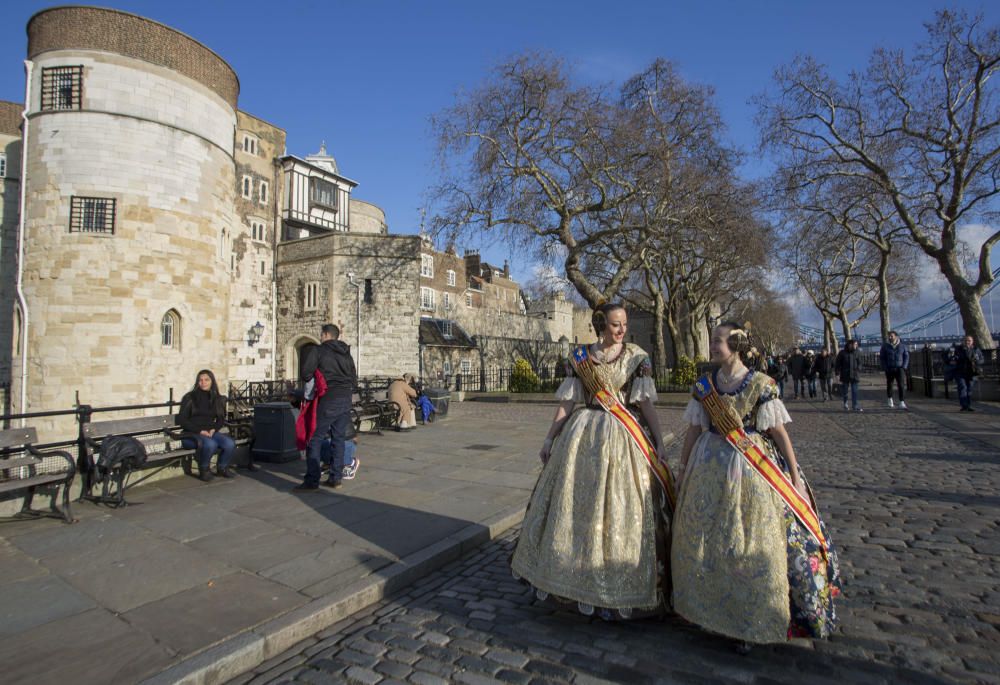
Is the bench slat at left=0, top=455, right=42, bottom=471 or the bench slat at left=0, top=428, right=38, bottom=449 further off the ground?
the bench slat at left=0, top=428, right=38, bottom=449

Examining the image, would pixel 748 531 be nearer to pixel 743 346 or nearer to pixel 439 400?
pixel 743 346

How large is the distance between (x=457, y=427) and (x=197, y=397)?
Answer: 6048 mm

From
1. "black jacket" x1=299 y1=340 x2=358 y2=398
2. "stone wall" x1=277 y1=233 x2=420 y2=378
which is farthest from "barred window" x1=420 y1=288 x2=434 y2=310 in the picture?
"black jacket" x1=299 y1=340 x2=358 y2=398

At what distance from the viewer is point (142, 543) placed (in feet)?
14.5

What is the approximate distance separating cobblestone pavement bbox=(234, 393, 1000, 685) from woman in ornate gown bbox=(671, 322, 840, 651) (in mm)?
209

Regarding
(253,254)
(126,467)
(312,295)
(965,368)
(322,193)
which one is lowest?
(126,467)

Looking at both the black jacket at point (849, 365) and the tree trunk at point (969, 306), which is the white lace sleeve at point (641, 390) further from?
the tree trunk at point (969, 306)

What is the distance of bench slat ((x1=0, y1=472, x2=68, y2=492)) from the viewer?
477cm

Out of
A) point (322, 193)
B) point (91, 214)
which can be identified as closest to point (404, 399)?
point (91, 214)

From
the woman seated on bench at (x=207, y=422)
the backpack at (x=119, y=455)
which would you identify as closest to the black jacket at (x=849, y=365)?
the woman seated on bench at (x=207, y=422)

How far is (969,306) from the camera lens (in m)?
19.3

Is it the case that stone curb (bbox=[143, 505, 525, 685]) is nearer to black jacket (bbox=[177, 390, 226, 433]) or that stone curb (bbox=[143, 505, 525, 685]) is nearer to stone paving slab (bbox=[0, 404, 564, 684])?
stone paving slab (bbox=[0, 404, 564, 684])

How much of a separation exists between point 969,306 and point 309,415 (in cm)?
2310

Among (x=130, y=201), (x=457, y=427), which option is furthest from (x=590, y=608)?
(x=130, y=201)
